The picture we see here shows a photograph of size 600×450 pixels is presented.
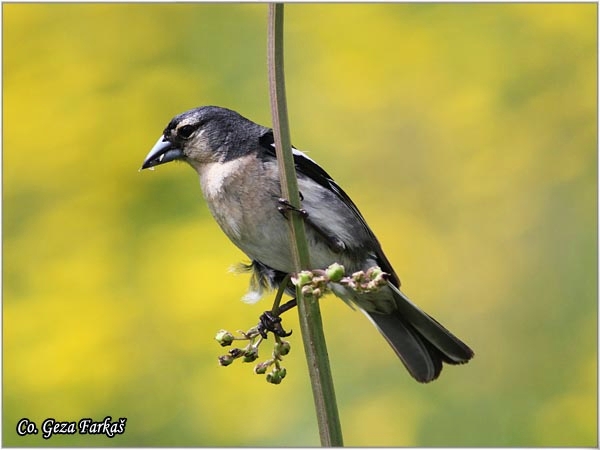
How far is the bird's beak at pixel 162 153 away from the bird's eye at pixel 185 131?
6 centimetres

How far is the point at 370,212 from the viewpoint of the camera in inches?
198

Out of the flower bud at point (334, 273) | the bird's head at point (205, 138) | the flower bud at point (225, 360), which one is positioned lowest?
the flower bud at point (225, 360)

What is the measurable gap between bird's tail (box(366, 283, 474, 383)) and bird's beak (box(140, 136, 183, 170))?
1091 mm

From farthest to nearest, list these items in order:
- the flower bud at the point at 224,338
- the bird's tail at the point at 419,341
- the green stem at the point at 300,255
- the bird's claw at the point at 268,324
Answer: the bird's tail at the point at 419,341, the bird's claw at the point at 268,324, the flower bud at the point at 224,338, the green stem at the point at 300,255

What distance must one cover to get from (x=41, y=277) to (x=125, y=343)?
2.15 feet

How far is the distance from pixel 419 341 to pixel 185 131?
1359 millimetres

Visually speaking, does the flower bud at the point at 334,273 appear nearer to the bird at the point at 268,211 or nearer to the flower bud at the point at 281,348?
the flower bud at the point at 281,348

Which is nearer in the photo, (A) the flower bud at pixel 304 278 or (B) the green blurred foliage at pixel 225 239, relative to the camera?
(A) the flower bud at pixel 304 278

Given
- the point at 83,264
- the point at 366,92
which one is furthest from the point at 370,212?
the point at 83,264

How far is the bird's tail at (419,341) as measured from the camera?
371 centimetres

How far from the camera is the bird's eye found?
3.78m

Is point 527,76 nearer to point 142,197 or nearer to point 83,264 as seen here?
point 142,197

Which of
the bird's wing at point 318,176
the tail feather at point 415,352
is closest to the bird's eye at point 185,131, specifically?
the bird's wing at point 318,176

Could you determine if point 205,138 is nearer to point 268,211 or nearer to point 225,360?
point 268,211
